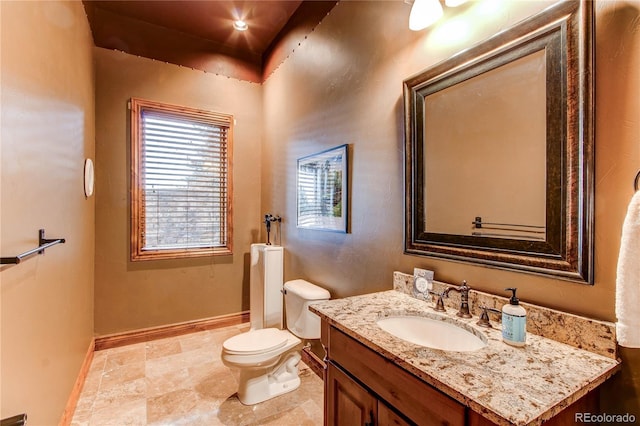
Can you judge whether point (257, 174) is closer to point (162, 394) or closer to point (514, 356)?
point (162, 394)

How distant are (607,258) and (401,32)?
56.0 inches

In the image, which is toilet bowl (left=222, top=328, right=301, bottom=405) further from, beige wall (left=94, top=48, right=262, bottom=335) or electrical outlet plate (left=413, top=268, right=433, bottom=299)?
beige wall (left=94, top=48, right=262, bottom=335)

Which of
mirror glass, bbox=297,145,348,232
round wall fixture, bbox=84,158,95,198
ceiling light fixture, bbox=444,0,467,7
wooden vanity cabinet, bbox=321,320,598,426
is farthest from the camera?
round wall fixture, bbox=84,158,95,198

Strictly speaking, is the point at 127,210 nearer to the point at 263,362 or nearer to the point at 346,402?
the point at 263,362

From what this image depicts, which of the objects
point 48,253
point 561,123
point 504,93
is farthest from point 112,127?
point 561,123

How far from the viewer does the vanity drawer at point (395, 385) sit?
80 cm

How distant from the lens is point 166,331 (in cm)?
302

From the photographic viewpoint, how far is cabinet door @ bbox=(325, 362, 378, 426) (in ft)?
3.52

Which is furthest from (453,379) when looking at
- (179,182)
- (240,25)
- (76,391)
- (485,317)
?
(240,25)

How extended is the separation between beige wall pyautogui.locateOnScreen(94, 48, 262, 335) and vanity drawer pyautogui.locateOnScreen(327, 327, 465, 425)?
92.6 inches

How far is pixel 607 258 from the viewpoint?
3.02 ft

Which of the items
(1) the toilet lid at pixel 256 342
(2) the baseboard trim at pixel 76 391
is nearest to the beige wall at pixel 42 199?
(2) the baseboard trim at pixel 76 391

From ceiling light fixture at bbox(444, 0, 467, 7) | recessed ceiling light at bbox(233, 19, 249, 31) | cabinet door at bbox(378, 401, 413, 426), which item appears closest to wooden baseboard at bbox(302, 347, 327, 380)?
cabinet door at bbox(378, 401, 413, 426)

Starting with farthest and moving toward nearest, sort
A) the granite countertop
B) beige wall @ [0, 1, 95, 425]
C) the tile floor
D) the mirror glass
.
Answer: the mirror glass < the tile floor < beige wall @ [0, 1, 95, 425] < the granite countertop
